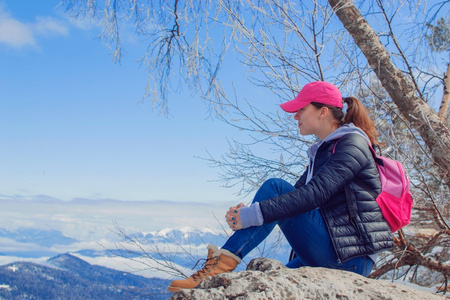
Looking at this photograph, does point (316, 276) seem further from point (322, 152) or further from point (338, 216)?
point (322, 152)

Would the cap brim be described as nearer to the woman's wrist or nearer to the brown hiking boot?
the woman's wrist

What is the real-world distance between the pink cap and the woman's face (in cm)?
3

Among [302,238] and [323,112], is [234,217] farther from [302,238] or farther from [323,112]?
[323,112]

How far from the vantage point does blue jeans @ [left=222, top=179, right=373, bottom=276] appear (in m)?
1.95

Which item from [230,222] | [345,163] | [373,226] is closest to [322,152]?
[345,163]

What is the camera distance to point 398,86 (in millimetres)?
4051

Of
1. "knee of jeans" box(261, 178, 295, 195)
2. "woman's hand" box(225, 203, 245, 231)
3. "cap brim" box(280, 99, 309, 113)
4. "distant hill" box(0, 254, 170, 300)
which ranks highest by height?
"cap brim" box(280, 99, 309, 113)

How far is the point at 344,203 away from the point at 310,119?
1.80 ft

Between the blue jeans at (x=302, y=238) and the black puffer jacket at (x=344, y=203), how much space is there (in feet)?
0.16

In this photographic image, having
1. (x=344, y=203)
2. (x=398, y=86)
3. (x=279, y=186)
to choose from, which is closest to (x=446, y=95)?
(x=398, y=86)

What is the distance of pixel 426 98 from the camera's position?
4.73 metres

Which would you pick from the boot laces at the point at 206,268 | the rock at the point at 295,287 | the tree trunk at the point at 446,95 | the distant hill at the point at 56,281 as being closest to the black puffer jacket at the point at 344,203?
the rock at the point at 295,287

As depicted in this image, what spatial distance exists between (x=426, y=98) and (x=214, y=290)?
13.9 feet

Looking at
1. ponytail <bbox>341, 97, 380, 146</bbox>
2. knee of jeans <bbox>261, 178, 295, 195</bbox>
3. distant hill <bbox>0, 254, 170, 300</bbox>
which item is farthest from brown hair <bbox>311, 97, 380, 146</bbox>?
distant hill <bbox>0, 254, 170, 300</bbox>
